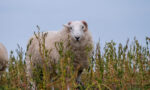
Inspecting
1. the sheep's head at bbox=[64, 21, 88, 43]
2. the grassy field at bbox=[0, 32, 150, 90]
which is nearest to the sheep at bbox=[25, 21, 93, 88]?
the sheep's head at bbox=[64, 21, 88, 43]

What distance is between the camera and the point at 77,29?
6.77 meters

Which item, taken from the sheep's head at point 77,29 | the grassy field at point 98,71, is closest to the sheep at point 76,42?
the sheep's head at point 77,29

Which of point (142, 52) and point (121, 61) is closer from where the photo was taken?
point (121, 61)

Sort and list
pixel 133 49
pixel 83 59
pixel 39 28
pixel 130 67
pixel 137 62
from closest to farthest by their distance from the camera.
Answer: pixel 39 28, pixel 130 67, pixel 137 62, pixel 133 49, pixel 83 59

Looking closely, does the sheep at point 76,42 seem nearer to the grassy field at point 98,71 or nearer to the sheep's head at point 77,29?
the sheep's head at point 77,29

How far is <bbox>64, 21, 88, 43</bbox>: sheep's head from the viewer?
661 centimetres

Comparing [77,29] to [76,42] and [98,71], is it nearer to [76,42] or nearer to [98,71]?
[76,42]

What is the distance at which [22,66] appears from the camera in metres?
3.81

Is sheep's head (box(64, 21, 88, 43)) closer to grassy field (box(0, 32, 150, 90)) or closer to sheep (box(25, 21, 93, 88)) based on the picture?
sheep (box(25, 21, 93, 88))

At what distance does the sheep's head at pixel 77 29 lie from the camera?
21.7 feet

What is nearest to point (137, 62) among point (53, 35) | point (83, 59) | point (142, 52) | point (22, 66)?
point (142, 52)

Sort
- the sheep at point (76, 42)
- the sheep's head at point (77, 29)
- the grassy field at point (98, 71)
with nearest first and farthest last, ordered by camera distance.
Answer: the grassy field at point (98, 71)
the sheep's head at point (77, 29)
the sheep at point (76, 42)

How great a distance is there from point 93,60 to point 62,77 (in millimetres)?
1258

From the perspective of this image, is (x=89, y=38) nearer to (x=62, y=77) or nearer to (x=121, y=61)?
(x=121, y=61)
